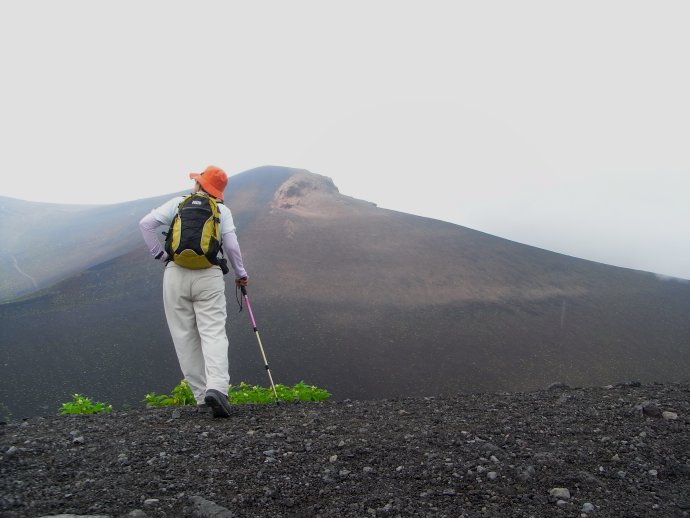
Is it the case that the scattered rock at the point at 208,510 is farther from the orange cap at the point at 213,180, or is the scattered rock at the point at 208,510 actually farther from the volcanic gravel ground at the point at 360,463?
the orange cap at the point at 213,180

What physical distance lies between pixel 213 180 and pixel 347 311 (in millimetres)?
9885

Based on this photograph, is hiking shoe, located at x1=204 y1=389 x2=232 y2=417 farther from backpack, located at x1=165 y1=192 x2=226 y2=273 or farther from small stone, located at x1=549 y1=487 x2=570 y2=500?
small stone, located at x1=549 y1=487 x2=570 y2=500

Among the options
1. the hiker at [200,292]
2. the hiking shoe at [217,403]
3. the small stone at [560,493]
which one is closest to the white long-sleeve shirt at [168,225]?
the hiker at [200,292]

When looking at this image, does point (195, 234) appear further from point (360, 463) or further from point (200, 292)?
point (360, 463)

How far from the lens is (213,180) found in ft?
16.0

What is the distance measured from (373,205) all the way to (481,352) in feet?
41.6

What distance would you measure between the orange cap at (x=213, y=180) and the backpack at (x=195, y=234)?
0.22 meters

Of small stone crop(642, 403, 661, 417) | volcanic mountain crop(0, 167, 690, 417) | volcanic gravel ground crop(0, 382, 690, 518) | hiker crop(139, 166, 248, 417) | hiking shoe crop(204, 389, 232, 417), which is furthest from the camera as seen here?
volcanic mountain crop(0, 167, 690, 417)

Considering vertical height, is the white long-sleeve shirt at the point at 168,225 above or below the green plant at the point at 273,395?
above

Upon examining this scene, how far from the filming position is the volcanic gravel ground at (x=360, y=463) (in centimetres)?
264

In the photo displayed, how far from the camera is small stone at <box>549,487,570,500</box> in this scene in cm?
272

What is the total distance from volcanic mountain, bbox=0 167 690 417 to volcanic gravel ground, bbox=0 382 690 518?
6.64 metres

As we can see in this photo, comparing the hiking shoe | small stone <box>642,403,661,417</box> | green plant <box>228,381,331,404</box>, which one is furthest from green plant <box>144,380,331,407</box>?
small stone <box>642,403,661,417</box>

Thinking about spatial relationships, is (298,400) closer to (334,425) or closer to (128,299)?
(334,425)
